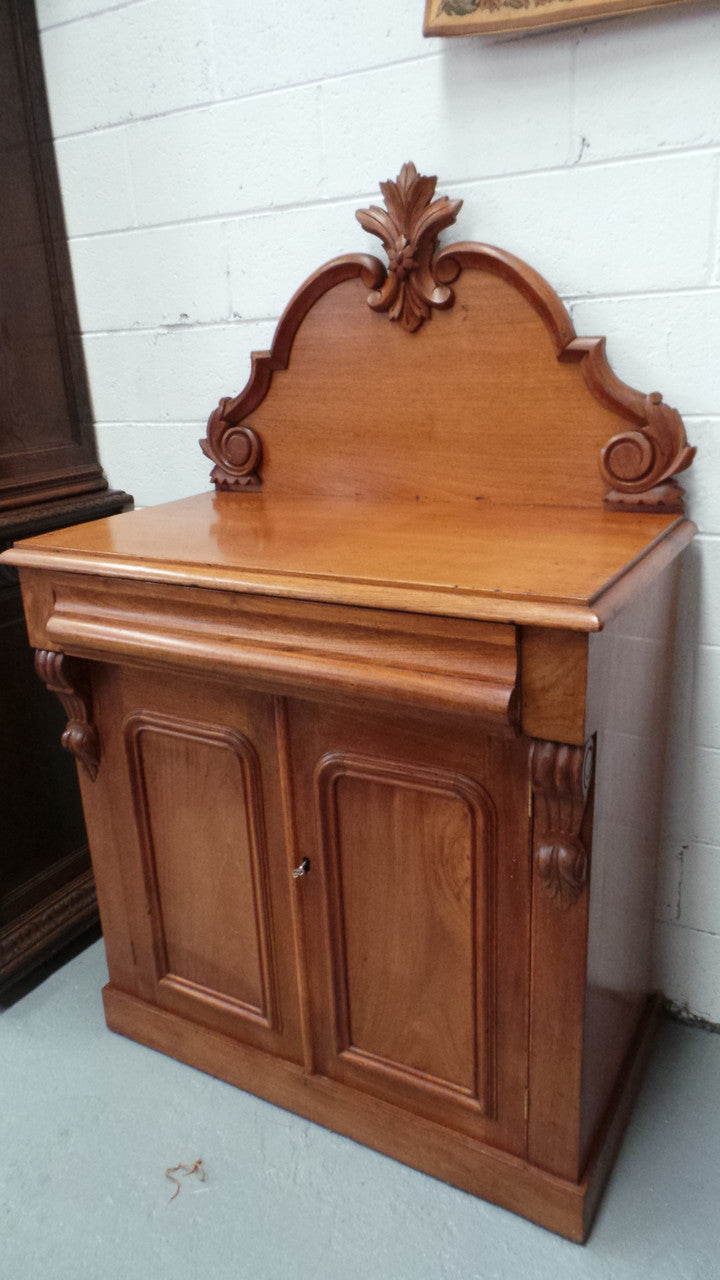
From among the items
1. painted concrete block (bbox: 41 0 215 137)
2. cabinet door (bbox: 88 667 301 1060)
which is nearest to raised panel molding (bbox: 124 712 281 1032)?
cabinet door (bbox: 88 667 301 1060)

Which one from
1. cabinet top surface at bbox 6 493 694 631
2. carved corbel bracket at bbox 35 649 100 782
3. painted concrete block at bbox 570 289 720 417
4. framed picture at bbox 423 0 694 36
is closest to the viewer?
cabinet top surface at bbox 6 493 694 631

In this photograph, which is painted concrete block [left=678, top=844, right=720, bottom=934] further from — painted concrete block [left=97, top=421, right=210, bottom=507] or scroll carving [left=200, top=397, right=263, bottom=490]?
painted concrete block [left=97, top=421, right=210, bottom=507]

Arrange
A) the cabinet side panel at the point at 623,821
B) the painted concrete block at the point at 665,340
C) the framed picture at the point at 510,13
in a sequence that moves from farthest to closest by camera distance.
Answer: the painted concrete block at the point at 665,340
the framed picture at the point at 510,13
the cabinet side panel at the point at 623,821

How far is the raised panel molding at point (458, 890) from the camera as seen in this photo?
1.16m

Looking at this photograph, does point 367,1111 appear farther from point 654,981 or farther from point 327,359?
point 327,359

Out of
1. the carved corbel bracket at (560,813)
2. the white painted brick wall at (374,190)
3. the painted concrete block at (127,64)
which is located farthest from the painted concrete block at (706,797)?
the painted concrete block at (127,64)

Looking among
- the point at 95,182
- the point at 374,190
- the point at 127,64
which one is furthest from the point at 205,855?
the point at 127,64

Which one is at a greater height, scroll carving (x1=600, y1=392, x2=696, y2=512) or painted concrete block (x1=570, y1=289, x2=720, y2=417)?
painted concrete block (x1=570, y1=289, x2=720, y2=417)

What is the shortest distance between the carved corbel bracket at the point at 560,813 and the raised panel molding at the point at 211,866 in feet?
1.48

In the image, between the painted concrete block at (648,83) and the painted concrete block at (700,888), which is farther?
the painted concrete block at (700,888)

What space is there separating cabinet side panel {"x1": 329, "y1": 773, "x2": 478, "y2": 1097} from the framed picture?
108 cm

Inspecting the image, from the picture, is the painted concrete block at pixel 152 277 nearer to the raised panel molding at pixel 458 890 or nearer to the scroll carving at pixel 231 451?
the scroll carving at pixel 231 451

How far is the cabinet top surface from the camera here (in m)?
0.98

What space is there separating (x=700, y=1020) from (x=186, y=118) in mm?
1921
